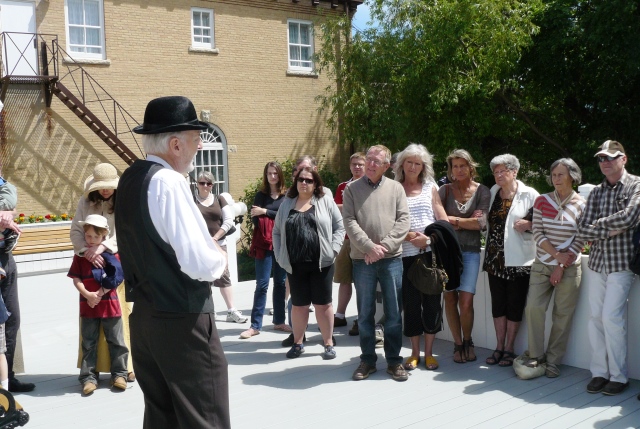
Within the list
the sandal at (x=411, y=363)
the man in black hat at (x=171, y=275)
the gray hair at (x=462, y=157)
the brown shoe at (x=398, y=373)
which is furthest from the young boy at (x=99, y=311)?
the gray hair at (x=462, y=157)

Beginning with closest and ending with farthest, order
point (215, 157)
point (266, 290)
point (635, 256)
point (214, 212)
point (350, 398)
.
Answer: point (635, 256), point (350, 398), point (266, 290), point (214, 212), point (215, 157)

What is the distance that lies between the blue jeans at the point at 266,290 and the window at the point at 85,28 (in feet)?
40.1

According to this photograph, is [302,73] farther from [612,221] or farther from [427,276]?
[612,221]

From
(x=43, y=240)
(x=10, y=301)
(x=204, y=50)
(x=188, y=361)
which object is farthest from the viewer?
(x=204, y=50)

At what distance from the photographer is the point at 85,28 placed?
17703mm

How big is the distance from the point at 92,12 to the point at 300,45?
21.3ft

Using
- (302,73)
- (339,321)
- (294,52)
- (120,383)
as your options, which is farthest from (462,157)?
(294,52)

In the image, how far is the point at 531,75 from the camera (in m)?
20.2

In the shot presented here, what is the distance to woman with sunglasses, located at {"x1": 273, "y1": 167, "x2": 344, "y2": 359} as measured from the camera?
20.6ft

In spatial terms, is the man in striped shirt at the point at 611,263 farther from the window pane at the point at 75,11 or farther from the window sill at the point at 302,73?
the window sill at the point at 302,73

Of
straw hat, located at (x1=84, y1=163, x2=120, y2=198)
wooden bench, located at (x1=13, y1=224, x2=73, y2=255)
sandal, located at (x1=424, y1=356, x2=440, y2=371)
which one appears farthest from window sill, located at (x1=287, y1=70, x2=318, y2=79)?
sandal, located at (x1=424, y1=356, x2=440, y2=371)

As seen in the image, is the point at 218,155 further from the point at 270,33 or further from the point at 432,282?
the point at 432,282

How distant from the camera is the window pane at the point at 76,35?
1762 cm

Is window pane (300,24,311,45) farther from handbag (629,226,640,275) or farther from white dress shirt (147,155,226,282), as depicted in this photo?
white dress shirt (147,155,226,282)
